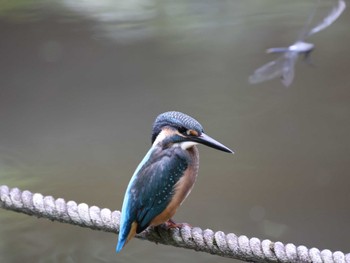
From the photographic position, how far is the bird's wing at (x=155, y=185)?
181cm

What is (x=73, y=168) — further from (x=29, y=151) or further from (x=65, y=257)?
(x=65, y=257)

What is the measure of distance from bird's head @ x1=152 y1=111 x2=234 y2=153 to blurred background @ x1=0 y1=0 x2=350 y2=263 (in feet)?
3.93

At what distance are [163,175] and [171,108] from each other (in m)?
2.08

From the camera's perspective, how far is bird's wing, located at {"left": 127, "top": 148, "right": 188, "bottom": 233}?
71.2 inches

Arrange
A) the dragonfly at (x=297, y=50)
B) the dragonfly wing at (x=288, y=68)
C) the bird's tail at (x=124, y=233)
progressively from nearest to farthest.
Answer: the dragonfly at (x=297, y=50)
the bird's tail at (x=124, y=233)
the dragonfly wing at (x=288, y=68)

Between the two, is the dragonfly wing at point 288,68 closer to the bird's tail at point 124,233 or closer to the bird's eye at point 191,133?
the bird's eye at point 191,133

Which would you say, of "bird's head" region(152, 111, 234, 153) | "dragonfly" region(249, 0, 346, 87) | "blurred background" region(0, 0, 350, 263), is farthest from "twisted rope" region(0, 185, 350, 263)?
"blurred background" region(0, 0, 350, 263)

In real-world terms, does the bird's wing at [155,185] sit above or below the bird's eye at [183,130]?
below

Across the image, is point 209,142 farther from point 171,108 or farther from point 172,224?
point 171,108

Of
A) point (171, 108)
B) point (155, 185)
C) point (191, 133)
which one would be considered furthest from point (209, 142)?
point (171, 108)

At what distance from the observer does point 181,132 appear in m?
1.89

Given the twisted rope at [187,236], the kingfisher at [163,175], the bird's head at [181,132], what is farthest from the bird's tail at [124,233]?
the bird's head at [181,132]

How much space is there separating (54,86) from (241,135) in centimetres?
128

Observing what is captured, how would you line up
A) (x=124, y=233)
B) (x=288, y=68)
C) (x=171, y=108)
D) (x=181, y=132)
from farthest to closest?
(x=171, y=108), (x=288, y=68), (x=181, y=132), (x=124, y=233)
